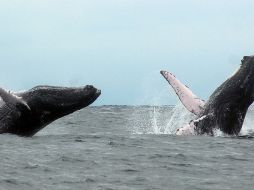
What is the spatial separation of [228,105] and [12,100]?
6.50 metres

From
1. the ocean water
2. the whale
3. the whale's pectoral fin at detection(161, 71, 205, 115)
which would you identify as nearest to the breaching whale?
the whale's pectoral fin at detection(161, 71, 205, 115)

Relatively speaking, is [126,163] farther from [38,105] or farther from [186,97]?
[186,97]

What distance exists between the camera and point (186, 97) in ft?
67.6

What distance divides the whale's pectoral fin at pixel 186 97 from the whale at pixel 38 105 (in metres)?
3.31

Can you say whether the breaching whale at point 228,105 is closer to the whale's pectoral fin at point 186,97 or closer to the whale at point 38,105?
the whale's pectoral fin at point 186,97

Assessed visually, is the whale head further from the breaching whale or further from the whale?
the breaching whale

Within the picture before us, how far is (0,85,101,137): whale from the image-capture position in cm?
1777

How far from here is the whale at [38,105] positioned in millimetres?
17766

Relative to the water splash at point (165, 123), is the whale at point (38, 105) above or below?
above

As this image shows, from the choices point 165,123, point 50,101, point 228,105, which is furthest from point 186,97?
point 165,123

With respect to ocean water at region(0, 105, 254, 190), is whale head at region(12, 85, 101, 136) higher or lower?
higher

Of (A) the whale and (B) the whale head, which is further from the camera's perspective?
(B) the whale head

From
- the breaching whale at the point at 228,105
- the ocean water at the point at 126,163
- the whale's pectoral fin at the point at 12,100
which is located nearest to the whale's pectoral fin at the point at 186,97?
the breaching whale at the point at 228,105

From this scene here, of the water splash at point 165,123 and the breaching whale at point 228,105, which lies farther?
the water splash at point 165,123
